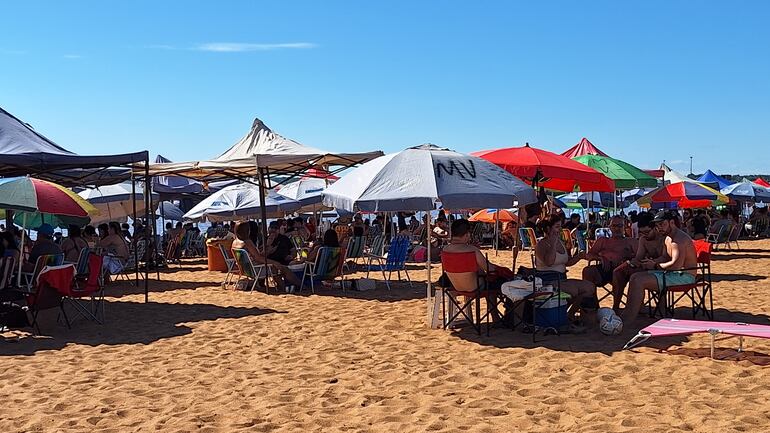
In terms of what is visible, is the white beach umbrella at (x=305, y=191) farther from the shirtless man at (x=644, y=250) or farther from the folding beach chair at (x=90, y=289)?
the shirtless man at (x=644, y=250)

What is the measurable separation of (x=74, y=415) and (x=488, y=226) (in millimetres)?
20803

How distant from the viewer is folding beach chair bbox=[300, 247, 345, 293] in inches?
439

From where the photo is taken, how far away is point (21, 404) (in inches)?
203

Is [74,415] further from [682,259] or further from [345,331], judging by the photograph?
[682,259]

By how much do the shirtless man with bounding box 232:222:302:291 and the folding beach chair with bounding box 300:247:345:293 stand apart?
0.62ft

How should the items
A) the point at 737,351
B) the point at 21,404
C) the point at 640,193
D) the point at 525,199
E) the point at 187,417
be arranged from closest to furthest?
the point at 187,417 < the point at 21,404 < the point at 737,351 < the point at 525,199 < the point at 640,193

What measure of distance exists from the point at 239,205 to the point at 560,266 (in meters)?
9.51

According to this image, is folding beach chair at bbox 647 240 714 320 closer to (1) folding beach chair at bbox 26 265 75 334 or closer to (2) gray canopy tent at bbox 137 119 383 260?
(2) gray canopy tent at bbox 137 119 383 260

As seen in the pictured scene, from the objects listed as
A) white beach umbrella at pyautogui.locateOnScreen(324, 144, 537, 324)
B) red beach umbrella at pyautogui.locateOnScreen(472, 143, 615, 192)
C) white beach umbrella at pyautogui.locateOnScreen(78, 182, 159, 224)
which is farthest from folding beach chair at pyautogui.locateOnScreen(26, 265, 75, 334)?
white beach umbrella at pyautogui.locateOnScreen(78, 182, 159, 224)

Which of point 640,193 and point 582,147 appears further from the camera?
point 640,193

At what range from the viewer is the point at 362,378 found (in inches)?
226

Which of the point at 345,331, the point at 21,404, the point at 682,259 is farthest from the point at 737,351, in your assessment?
the point at 21,404

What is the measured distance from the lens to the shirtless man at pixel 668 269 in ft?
24.8

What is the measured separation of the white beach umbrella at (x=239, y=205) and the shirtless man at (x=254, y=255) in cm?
429
